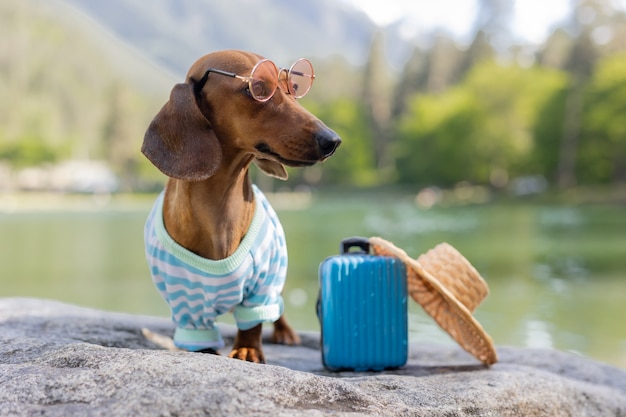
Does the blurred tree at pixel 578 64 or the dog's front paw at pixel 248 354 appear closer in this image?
the dog's front paw at pixel 248 354

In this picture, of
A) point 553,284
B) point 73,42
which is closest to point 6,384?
point 553,284

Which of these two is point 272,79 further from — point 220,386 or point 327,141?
point 220,386

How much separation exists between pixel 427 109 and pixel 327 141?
5384cm

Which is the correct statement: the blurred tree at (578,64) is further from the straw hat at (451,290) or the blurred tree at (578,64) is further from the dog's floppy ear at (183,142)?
the dog's floppy ear at (183,142)

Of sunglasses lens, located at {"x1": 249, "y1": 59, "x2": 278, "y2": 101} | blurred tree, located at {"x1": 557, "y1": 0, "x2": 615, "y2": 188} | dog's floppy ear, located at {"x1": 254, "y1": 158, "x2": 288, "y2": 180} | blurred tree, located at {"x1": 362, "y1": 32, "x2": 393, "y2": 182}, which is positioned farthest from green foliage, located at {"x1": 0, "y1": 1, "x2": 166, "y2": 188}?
sunglasses lens, located at {"x1": 249, "y1": 59, "x2": 278, "y2": 101}

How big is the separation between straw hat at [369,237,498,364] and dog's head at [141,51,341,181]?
0.89 meters

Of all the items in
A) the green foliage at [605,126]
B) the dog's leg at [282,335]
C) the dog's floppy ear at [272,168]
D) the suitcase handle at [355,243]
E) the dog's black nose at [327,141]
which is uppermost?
the green foliage at [605,126]

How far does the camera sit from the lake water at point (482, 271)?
768 cm

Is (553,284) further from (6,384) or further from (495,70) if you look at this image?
(495,70)

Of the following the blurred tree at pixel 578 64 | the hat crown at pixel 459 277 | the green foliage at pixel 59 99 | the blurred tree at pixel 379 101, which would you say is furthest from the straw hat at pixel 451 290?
the green foliage at pixel 59 99

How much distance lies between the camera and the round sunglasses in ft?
8.83

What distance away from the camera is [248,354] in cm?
303

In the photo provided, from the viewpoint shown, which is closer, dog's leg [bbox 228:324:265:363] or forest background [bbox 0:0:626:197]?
dog's leg [bbox 228:324:265:363]

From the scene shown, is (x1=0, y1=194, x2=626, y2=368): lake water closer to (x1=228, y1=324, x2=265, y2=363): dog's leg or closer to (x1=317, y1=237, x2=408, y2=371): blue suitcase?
(x1=317, y1=237, x2=408, y2=371): blue suitcase
